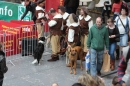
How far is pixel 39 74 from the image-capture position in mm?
10758

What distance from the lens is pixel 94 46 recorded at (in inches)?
378

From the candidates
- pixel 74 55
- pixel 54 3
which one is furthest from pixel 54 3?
pixel 74 55

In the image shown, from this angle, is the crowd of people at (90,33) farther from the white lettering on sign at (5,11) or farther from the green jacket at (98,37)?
the white lettering on sign at (5,11)

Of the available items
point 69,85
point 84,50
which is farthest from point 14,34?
point 69,85

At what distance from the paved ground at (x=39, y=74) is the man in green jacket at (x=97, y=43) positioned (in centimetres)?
64

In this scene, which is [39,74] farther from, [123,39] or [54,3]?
[54,3]

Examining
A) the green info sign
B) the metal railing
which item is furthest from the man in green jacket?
the green info sign

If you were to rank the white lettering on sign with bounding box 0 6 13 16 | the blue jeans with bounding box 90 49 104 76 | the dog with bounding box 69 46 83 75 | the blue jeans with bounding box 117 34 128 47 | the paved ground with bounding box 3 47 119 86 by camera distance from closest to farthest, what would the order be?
the blue jeans with bounding box 90 49 104 76, the paved ground with bounding box 3 47 119 86, the dog with bounding box 69 46 83 75, the blue jeans with bounding box 117 34 128 47, the white lettering on sign with bounding box 0 6 13 16

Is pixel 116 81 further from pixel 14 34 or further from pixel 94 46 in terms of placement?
pixel 14 34

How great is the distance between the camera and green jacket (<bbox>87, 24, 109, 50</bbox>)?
9.53 meters

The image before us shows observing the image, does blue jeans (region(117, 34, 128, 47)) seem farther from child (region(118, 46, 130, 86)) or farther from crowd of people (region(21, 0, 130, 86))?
child (region(118, 46, 130, 86))

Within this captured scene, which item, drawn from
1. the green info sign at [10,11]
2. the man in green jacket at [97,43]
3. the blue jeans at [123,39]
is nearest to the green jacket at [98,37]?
the man in green jacket at [97,43]

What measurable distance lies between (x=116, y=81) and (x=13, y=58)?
245 inches

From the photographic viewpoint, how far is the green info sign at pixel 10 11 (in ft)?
56.9
